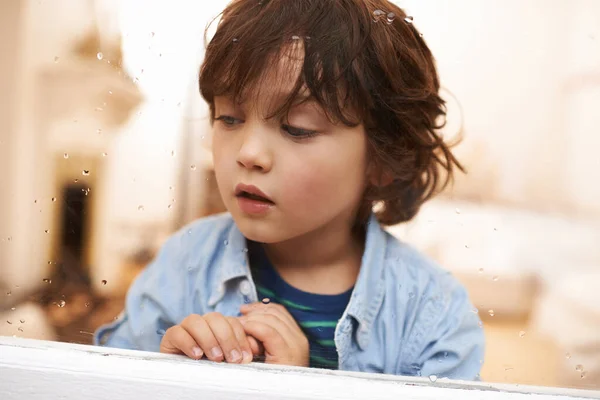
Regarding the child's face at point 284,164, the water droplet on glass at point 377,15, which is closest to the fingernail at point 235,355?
the child's face at point 284,164

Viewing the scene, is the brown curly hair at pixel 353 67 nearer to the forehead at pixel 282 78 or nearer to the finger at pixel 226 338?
the forehead at pixel 282 78

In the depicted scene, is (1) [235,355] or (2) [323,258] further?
(2) [323,258]

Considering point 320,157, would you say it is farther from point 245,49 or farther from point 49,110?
point 49,110

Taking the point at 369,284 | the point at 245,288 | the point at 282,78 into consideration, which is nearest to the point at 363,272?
the point at 369,284

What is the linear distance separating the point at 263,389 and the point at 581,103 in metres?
0.44

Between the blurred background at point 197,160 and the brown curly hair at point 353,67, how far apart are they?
2 centimetres

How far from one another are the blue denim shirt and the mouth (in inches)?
4.1

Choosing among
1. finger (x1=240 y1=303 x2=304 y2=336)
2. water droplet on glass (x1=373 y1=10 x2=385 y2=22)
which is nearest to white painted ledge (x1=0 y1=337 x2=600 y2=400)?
finger (x1=240 y1=303 x2=304 y2=336)

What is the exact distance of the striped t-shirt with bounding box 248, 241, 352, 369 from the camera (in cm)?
58

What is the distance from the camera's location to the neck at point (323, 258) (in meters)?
0.61

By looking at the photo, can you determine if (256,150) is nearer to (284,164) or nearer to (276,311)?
(284,164)

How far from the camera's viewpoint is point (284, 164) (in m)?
0.49

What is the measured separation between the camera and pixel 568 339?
24.9 inches

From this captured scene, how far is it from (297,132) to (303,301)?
0.64 feet
